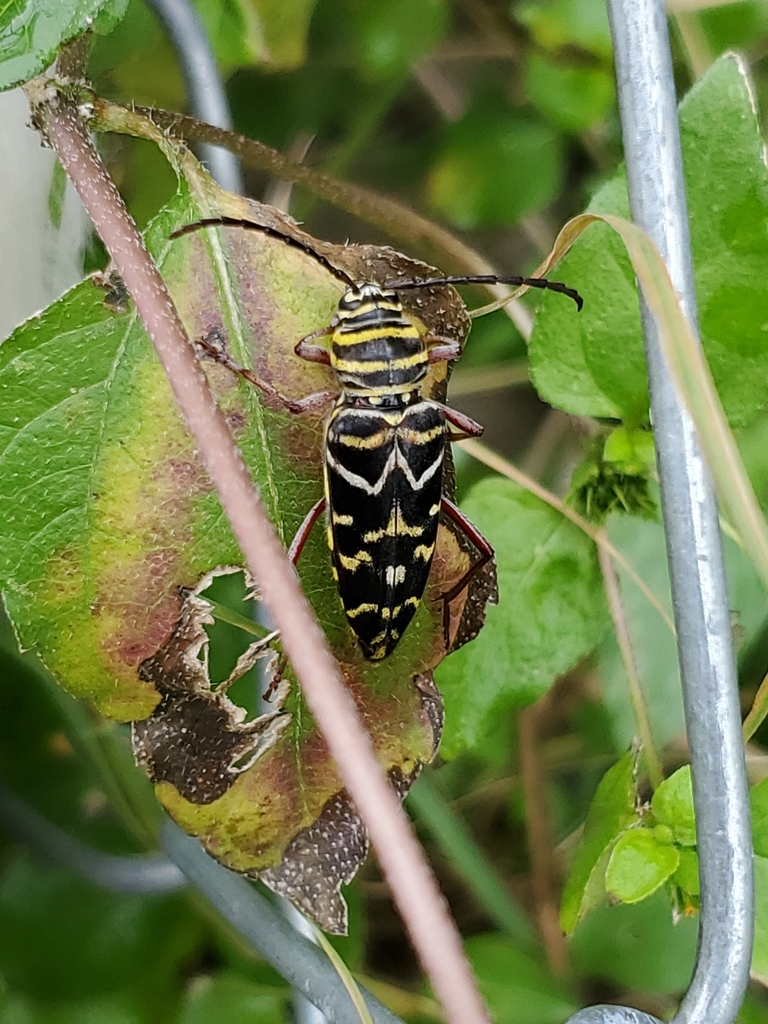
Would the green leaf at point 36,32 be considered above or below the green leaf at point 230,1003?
above

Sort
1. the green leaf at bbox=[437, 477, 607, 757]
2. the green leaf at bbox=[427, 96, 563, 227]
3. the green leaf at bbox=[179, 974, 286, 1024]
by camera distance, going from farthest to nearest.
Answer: the green leaf at bbox=[427, 96, 563, 227] → the green leaf at bbox=[179, 974, 286, 1024] → the green leaf at bbox=[437, 477, 607, 757]

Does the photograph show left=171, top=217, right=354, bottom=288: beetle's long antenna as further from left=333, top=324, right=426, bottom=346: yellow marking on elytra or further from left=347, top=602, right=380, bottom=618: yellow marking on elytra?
left=347, top=602, right=380, bottom=618: yellow marking on elytra

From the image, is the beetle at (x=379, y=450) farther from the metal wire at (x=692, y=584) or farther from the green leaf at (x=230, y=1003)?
the green leaf at (x=230, y=1003)

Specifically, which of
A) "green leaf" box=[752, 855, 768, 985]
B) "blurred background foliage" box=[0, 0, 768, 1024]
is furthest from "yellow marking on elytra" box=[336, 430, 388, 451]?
"green leaf" box=[752, 855, 768, 985]

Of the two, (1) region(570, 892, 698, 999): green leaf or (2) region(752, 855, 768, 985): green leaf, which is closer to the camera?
(2) region(752, 855, 768, 985): green leaf

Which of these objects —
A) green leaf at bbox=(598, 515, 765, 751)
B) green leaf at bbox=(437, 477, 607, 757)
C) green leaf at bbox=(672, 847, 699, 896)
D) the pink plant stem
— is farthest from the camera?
green leaf at bbox=(598, 515, 765, 751)

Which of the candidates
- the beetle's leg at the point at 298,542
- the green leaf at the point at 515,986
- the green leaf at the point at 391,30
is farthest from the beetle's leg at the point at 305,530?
the green leaf at the point at 391,30

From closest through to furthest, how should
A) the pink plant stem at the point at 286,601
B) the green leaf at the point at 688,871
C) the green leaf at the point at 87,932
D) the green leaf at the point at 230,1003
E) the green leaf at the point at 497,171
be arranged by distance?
the pink plant stem at the point at 286,601
the green leaf at the point at 688,871
the green leaf at the point at 230,1003
the green leaf at the point at 87,932
the green leaf at the point at 497,171
